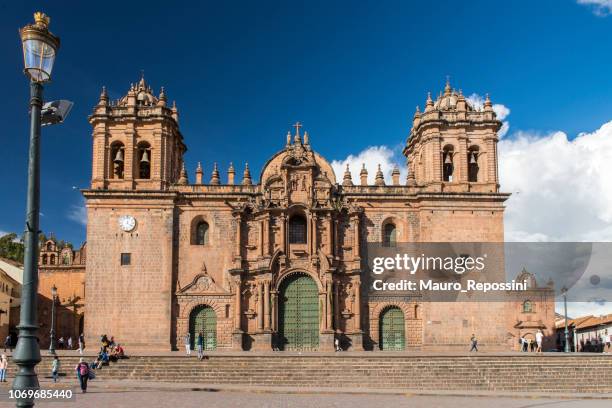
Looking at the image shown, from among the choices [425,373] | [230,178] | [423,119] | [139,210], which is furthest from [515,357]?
[139,210]

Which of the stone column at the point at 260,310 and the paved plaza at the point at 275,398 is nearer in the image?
the paved plaza at the point at 275,398

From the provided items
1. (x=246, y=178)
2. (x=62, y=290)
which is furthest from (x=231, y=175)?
(x=62, y=290)

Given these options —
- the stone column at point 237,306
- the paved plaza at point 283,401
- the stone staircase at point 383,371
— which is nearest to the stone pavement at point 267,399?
the paved plaza at point 283,401

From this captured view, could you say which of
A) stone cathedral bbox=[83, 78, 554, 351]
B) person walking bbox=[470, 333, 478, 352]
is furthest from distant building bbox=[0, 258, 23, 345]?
person walking bbox=[470, 333, 478, 352]

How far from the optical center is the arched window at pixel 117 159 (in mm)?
35781

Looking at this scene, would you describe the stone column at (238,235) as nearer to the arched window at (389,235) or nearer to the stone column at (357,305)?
the stone column at (357,305)

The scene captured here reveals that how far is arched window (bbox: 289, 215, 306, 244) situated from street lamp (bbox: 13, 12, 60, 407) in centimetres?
2768

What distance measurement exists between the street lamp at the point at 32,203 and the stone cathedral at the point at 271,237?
26.4 m

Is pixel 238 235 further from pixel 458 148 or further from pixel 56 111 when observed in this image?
pixel 56 111

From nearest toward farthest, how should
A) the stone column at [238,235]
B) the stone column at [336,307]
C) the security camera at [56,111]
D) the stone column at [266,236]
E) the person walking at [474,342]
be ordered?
1. the security camera at [56,111]
2. the person walking at [474,342]
3. the stone column at [336,307]
4. the stone column at [266,236]
5. the stone column at [238,235]

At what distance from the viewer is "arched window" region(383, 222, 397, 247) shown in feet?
118

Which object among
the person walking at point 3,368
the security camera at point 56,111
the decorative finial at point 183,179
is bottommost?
the person walking at point 3,368

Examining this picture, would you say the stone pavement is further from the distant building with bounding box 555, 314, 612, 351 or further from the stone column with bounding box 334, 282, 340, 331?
the distant building with bounding box 555, 314, 612, 351

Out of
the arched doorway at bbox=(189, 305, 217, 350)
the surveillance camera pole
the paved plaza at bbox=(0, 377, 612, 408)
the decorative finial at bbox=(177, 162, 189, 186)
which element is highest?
the decorative finial at bbox=(177, 162, 189, 186)
